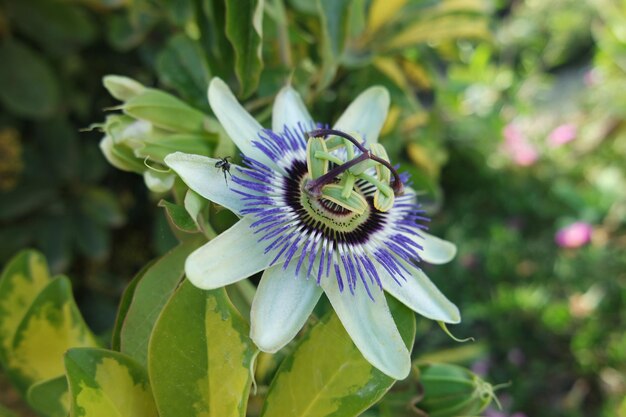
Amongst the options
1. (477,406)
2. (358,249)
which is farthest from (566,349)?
(358,249)

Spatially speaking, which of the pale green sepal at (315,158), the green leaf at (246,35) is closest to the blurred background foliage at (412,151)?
the green leaf at (246,35)

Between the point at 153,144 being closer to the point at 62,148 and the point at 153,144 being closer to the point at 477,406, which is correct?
the point at 477,406

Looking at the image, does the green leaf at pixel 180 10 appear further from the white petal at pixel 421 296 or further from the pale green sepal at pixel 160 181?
the white petal at pixel 421 296

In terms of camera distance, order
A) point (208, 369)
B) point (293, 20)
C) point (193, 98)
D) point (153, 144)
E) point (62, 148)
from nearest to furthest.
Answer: point (208, 369) < point (153, 144) < point (193, 98) < point (293, 20) < point (62, 148)

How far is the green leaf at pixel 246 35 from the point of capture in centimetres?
71

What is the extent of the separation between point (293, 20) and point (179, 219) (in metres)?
0.60

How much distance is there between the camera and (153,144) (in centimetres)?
65

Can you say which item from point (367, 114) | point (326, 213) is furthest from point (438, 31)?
point (326, 213)

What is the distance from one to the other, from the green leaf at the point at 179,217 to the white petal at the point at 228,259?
29 mm

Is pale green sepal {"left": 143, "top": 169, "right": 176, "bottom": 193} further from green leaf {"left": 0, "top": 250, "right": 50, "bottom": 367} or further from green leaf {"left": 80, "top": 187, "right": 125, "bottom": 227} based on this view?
green leaf {"left": 80, "top": 187, "right": 125, "bottom": 227}

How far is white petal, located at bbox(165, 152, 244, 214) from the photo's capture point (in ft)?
1.80

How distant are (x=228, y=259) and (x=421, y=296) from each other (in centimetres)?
20

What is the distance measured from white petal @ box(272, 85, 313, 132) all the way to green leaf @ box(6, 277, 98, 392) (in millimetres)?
299

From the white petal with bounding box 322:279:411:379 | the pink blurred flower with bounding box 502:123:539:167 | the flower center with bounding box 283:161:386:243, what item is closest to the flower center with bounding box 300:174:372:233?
the flower center with bounding box 283:161:386:243
